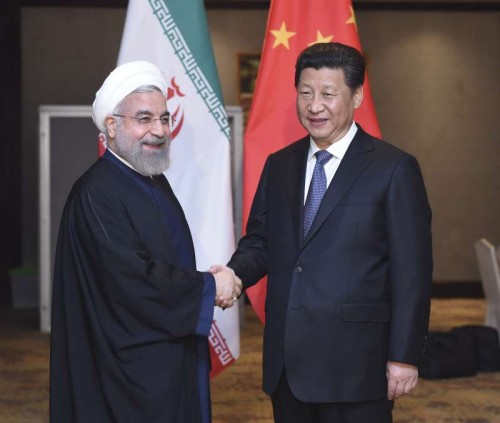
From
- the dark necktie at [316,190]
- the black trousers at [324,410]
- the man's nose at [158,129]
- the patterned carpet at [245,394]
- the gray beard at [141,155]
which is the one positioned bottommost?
the patterned carpet at [245,394]

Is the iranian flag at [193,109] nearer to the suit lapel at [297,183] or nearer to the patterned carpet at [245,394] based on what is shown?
the suit lapel at [297,183]

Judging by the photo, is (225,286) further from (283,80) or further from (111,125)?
(283,80)

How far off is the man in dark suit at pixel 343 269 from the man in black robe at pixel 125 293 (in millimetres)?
275

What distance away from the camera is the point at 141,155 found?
255cm

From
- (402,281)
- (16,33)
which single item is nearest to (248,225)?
(402,281)

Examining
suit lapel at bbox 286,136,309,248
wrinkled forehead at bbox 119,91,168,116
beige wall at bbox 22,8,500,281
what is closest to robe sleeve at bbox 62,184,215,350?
wrinkled forehead at bbox 119,91,168,116

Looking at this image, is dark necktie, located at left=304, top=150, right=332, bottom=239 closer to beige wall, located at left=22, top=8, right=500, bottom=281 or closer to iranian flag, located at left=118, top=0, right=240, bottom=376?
iranian flag, located at left=118, top=0, right=240, bottom=376

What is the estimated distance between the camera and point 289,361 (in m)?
2.59

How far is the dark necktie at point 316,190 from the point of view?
8.63 feet

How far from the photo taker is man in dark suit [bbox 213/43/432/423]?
2.51 meters

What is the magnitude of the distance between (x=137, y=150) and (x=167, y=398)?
2.37 feet

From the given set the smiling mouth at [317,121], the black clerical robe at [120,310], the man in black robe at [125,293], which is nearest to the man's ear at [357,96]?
the smiling mouth at [317,121]

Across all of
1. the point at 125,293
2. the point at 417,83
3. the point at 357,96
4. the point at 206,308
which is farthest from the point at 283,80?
the point at 417,83

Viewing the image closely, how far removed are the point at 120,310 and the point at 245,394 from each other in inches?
113
